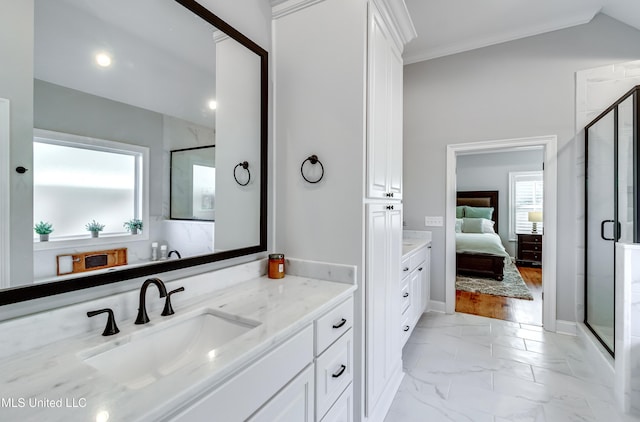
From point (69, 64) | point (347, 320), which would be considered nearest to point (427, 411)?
point (347, 320)

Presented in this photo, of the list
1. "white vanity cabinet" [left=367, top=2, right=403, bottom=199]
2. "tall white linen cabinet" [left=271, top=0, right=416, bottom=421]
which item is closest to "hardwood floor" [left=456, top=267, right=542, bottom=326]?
"tall white linen cabinet" [left=271, top=0, right=416, bottom=421]

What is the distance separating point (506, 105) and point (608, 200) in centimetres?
135

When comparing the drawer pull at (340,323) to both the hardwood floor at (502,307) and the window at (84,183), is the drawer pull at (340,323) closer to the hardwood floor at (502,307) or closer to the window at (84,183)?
the window at (84,183)

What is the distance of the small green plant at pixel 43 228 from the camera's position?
35.0 inches

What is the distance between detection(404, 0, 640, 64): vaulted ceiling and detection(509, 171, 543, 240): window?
4317mm

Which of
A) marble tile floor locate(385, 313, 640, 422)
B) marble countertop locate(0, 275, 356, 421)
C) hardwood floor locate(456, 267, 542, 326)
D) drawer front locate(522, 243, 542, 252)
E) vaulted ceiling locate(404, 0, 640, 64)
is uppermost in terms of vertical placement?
vaulted ceiling locate(404, 0, 640, 64)

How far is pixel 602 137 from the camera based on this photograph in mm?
2492

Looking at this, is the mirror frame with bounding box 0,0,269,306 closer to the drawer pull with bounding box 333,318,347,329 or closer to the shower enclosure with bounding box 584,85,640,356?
the drawer pull with bounding box 333,318,347,329

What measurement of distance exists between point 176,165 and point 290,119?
71 cm

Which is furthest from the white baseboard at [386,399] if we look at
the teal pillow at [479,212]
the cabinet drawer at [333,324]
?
the teal pillow at [479,212]

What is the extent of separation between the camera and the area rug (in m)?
4.14

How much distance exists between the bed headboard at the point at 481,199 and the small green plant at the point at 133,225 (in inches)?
284

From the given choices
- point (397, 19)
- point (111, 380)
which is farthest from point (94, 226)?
point (397, 19)

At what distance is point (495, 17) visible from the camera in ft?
9.28
